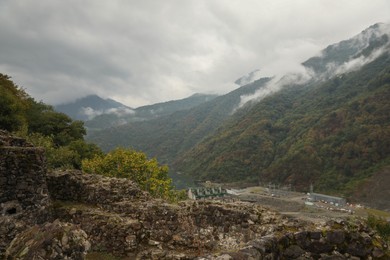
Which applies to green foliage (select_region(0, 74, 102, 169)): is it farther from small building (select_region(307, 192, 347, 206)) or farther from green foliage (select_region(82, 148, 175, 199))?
small building (select_region(307, 192, 347, 206))

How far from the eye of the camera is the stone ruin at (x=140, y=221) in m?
7.55

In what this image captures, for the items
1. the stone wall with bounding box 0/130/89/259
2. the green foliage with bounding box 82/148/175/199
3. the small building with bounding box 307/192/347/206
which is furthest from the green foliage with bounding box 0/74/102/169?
the small building with bounding box 307/192/347/206

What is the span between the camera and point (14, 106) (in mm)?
38594

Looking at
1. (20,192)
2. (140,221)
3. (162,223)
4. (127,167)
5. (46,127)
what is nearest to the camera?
(20,192)

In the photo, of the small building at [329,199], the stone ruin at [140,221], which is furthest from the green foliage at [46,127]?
the small building at [329,199]

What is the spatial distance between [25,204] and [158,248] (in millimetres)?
5103

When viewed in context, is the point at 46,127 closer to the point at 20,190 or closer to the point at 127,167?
the point at 127,167

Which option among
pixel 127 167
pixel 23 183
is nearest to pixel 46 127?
pixel 127 167

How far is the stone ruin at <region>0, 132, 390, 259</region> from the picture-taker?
7551 millimetres

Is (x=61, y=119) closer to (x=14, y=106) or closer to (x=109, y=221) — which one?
(x=14, y=106)

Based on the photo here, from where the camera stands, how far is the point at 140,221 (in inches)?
493

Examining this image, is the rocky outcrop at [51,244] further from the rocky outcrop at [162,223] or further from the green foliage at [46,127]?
the green foliage at [46,127]

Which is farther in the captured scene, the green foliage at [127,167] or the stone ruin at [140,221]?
the green foliage at [127,167]

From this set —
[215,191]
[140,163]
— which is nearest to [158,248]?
[140,163]
